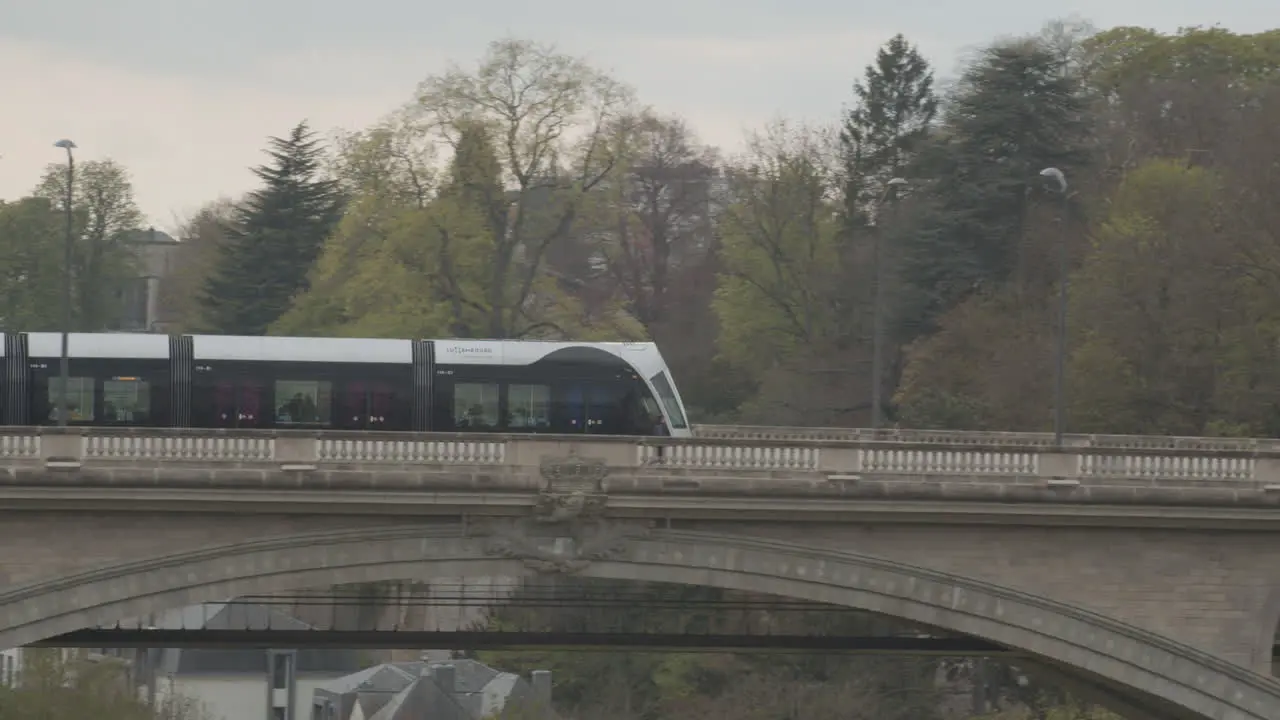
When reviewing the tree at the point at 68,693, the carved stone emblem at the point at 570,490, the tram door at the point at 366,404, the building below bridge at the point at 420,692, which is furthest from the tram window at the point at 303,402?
the building below bridge at the point at 420,692

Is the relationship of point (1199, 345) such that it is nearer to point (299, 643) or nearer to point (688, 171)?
point (299, 643)

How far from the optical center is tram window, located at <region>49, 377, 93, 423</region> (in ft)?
132

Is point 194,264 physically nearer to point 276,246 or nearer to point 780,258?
point 276,246

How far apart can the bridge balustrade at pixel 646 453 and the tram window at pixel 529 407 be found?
6315 millimetres

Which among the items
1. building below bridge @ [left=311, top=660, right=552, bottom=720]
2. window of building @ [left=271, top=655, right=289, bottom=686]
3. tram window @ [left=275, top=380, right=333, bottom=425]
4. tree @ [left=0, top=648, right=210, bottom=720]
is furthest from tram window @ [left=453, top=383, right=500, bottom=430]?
window of building @ [left=271, top=655, right=289, bottom=686]

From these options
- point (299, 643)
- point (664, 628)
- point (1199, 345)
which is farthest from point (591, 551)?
point (1199, 345)

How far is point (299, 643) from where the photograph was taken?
37688 mm

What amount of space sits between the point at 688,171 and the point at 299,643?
2561 inches

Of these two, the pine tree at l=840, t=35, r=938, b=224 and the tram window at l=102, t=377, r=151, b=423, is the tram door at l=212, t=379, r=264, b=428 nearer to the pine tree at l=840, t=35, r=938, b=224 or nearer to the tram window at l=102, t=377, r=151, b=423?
the tram window at l=102, t=377, r=151, b=423

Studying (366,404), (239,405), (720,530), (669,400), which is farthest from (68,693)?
(720,530)

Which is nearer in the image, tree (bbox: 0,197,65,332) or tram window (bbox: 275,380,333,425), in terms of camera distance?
tram window (bbox: 275,380,333,425)

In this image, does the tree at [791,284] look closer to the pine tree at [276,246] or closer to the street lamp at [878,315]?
the street lamp at [878,315]

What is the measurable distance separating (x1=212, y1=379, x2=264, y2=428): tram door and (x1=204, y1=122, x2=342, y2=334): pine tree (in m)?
47.4

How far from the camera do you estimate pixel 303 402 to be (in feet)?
137
